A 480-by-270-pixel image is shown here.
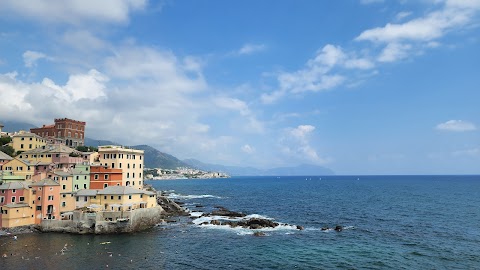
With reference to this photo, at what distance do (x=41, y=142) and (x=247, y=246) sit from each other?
94626mm

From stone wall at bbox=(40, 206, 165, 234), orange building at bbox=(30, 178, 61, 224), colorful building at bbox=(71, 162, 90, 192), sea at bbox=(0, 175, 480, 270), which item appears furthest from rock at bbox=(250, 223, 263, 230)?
orange building at bbox=(30, 178, 61, 224)

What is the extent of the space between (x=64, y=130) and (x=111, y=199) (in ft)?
288

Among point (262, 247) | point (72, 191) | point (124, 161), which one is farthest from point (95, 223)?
point (262, 247)

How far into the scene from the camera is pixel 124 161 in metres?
92.5

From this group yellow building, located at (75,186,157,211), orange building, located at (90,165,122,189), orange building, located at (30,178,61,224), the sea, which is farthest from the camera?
orange building, located at (90,165,122,189)

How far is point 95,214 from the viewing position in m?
71.3

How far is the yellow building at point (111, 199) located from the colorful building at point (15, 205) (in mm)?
9856

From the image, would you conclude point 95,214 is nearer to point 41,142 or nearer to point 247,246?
point 247,246

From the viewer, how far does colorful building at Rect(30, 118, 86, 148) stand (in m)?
148

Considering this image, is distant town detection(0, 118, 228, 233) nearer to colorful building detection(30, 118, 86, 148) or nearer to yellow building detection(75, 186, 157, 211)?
yellow building detection(75, 186, 157, 211)

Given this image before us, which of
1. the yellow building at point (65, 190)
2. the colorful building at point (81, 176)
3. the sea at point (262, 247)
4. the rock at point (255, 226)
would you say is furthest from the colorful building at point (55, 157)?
the rock at point (255, 226)

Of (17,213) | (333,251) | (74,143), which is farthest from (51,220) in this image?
(74,143)

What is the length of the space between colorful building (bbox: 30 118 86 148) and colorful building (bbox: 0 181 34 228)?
79835 mm

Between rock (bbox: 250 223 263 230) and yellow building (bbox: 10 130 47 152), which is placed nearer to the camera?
rock (bbox: 250 223 263 230)
